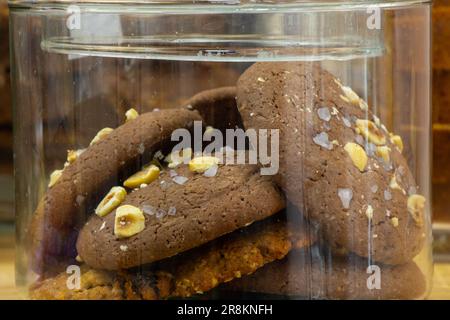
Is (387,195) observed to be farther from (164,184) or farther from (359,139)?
(164,184)

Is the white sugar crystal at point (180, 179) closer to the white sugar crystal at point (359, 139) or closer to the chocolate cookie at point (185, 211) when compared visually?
the chocolate cookie at point (185, 211)

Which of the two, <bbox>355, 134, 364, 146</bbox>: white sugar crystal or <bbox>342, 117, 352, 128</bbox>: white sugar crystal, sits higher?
<bbox>342, 117, 352, 128</bbox>: white sugar crystal

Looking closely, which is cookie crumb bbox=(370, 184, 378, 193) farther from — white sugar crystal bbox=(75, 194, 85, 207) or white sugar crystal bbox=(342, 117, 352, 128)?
white sugar crystal bbox=(75, 194, 85, 207)

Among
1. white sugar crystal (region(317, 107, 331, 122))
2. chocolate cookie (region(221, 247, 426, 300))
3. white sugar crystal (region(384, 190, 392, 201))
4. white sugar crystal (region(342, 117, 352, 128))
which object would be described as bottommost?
chocolate cookie (region(221, 247, 426, 300))

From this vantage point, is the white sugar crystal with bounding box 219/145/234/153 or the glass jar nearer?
the white sugar crystal with bounding box 219/145/234/153

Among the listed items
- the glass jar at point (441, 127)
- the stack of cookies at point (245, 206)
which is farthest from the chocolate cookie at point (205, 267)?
the glass jar at point (441, 127)

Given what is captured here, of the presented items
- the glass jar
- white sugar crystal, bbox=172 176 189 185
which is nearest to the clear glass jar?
white sugar crystal, bbox=172 176 189 185

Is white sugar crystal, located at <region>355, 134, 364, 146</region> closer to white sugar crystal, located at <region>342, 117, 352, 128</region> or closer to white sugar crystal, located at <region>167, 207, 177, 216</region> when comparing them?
white sugar crystal, located at <region>342, 117, 352, 128</region>
